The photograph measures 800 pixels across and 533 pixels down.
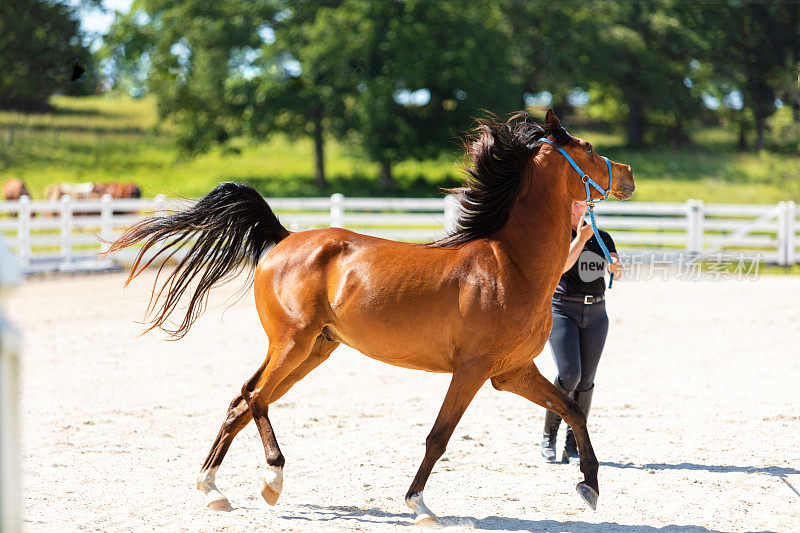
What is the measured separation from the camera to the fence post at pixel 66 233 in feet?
48.8

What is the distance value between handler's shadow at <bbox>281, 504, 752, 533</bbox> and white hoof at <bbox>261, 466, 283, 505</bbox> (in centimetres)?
13

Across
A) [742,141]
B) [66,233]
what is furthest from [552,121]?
[742,141]

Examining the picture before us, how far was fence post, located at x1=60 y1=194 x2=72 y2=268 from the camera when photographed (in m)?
14.9

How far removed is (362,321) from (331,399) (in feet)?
8.92

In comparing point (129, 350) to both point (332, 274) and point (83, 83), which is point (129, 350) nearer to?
point (332, 274)

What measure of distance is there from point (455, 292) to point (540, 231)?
1.85ft

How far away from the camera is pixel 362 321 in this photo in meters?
4.05

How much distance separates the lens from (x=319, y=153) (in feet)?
97.6

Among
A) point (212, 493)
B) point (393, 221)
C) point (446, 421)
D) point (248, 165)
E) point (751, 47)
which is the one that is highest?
point (751, 47)

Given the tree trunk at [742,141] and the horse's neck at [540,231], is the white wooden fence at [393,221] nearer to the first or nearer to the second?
the horse's neck at [540,231]

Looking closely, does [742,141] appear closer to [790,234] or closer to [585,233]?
[790,234]

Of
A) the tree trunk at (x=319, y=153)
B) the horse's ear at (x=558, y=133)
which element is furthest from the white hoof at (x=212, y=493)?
the tree trunk at (x=319, y=153)

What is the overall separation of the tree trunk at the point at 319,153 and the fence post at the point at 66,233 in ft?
47.2

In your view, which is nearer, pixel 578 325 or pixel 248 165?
pixel 578 325
